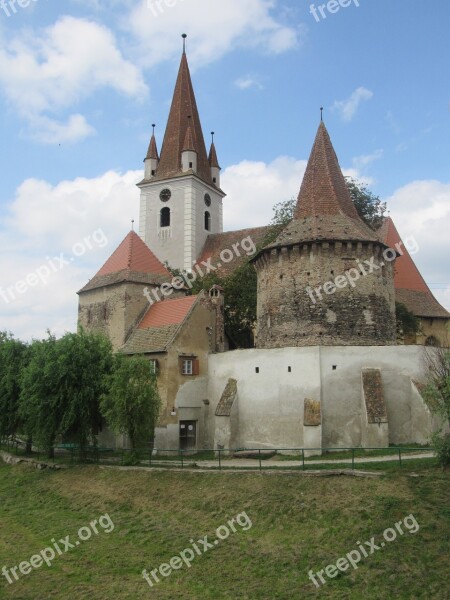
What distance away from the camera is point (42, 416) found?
1088 inches

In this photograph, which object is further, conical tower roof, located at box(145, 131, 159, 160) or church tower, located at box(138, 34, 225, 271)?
conical tower roof, located at box(145, 131, 159, 160)

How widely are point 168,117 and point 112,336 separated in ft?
100

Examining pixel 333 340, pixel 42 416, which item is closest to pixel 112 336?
pixel 42 416

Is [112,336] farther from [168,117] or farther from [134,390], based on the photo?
[168,117]

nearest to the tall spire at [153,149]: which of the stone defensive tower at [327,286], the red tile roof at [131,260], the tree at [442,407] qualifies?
the red tile roof at [131,260]

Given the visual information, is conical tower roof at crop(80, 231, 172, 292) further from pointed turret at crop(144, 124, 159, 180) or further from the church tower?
pointed turret at crop(144, 124, 159, 180)

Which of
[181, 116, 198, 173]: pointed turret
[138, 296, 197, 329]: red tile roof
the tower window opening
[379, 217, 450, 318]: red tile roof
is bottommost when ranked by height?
Result: [138, 296, 197, 329]: red tile roof

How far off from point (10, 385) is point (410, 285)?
26.5 meters

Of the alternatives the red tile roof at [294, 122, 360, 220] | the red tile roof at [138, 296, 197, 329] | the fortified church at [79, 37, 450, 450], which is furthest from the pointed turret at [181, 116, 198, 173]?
the red tile roof at [138, 296, 197, 329]

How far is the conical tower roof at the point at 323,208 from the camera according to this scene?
107ft

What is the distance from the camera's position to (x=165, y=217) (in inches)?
2251

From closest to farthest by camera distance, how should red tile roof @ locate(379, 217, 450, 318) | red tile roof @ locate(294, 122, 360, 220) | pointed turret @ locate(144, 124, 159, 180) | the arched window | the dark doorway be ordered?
1. the dark doorway
2. red tile roof @ locate(294, 122, 360, 220)
3. red tile roof @ locate(379, 217, 450, 318)
4. the arched window
5. pointed turret @ locate(144, 124, 159, 180)

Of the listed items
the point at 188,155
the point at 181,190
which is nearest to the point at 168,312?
the point at 181,190

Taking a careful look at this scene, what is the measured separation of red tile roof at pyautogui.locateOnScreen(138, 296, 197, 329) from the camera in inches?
1315
